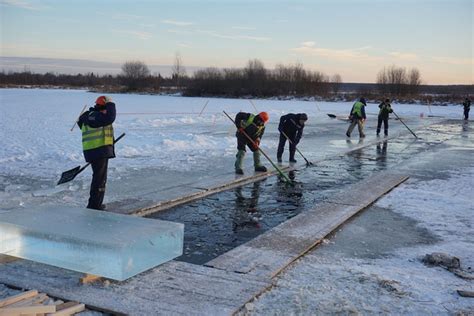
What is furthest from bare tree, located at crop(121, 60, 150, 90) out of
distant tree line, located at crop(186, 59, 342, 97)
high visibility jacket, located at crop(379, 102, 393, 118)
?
high visibility jacket, located at crop(379, 102, 393, 118)

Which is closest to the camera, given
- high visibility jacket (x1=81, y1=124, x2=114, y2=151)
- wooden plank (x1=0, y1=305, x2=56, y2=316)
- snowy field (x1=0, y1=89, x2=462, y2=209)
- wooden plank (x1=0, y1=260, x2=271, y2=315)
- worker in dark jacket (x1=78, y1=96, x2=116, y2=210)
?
wooden plank (x1=0, y1=305, x2=56, y2=316)

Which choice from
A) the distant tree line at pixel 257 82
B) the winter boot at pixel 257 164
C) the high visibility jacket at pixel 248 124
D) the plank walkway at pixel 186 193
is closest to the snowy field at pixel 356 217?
the plank walkway at pixel 186 193

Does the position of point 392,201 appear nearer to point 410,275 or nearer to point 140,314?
point 410,275

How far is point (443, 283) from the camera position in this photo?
469 cm

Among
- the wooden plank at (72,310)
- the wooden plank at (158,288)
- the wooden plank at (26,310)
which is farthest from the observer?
the wooden plank at (158,288)

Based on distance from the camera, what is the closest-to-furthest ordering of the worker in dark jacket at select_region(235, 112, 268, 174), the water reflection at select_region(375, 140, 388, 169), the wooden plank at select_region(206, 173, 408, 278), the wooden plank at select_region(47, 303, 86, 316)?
the wooden plank at select_region(47, 303, 86, 316), the wooden plank at select_region(206, 173, 408, 278), the worker in dark jacket at select_region(235, 112, 268, 174), the water reflection at select_region(375, 140, 388, 169)

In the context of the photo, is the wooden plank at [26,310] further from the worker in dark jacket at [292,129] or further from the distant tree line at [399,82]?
the distant tree line at [399,82]

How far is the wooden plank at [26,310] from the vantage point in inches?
140

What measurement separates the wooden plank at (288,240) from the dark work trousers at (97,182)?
2.20 metres

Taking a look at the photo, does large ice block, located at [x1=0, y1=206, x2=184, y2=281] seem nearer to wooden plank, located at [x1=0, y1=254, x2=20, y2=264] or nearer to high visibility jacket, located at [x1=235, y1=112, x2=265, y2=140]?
wooden plank, located at [x1=0, y1=254, x2=20, y2=264]

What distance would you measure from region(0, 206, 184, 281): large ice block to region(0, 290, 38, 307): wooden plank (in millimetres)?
423

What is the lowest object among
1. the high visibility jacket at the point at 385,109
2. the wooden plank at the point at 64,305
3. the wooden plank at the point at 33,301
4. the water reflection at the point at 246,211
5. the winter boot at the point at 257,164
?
the water reflection at the point at 246,211

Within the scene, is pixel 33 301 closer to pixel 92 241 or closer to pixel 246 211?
pixel 92 241

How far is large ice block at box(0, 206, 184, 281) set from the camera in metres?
4.22
